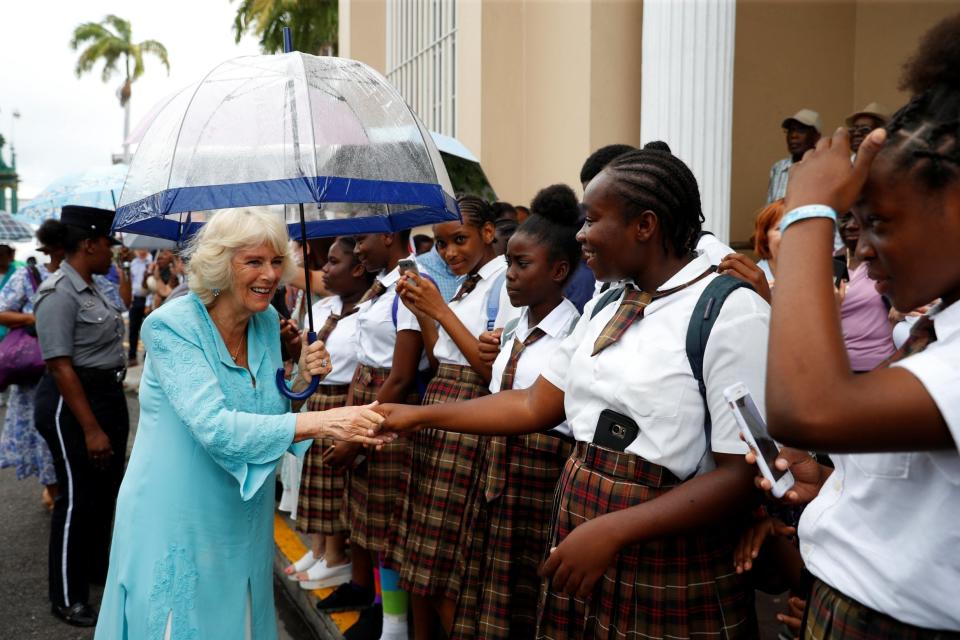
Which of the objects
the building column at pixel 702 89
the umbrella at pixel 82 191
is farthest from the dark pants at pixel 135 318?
the building column at pixel 702 89

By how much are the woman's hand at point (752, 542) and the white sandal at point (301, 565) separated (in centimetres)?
331

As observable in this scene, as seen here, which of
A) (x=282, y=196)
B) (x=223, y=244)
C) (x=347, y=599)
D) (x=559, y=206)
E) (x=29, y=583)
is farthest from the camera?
(x=29, y=583)

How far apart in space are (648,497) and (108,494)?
3.89 metres

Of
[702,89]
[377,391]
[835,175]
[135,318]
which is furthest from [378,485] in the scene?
[135,318]

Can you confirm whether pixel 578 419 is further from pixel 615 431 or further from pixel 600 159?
pixel 600 159

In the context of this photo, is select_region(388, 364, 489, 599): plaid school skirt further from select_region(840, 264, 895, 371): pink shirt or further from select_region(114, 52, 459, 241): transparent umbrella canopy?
select_region(840, 264, 895, 371): pink shirt

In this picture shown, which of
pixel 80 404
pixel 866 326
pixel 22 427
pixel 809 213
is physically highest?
pixel 809 213

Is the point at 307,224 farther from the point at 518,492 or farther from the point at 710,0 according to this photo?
the point at 710,0

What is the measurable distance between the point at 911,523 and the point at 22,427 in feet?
21.2

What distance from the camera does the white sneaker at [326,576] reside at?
438 cm

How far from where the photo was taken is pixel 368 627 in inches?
149

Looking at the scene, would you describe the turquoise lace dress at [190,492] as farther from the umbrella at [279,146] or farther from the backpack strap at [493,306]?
the backpack strap at [493,306]

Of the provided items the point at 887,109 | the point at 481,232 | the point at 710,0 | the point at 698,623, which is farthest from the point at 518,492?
the point at 887,109

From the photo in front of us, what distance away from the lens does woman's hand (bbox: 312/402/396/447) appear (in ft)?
7.98
